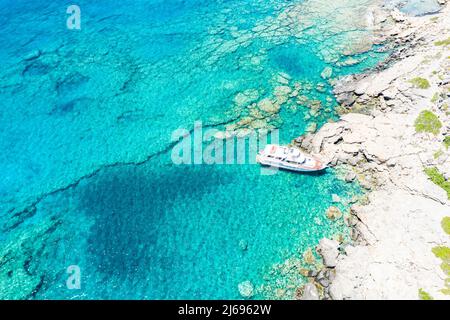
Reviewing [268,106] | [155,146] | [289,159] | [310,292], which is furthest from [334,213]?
[155,146]

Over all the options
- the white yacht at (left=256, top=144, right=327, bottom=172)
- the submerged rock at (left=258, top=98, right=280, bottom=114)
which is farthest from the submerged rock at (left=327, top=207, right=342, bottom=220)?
the submerged rock at (left=258, top=98, right=280, bottom=114)

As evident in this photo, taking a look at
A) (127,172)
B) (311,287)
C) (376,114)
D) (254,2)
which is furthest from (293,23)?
(311,287)

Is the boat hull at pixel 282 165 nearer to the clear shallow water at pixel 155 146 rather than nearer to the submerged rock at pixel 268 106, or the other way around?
the clear shallow water at pixel 155 146

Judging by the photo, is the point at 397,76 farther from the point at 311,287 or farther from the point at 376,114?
the point at 311,287

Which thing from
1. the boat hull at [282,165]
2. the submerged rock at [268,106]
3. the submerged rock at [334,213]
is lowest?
the submerged rock at [334,213]

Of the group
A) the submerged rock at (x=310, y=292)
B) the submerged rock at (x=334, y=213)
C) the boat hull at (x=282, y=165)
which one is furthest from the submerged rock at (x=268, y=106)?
the submerged rock at (x=310, y=292)
